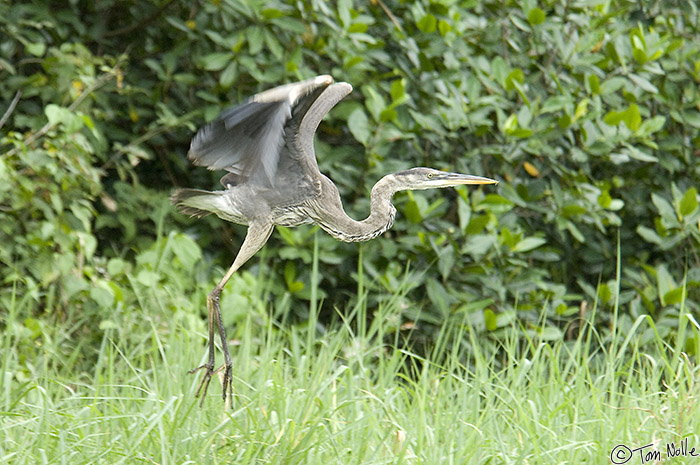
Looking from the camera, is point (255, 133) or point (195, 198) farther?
point (195, 198)

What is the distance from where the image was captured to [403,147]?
5.54 m

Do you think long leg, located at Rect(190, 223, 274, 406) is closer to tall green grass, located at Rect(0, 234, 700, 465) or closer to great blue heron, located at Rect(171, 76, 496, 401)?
great blue heron, located at Rect(171, 76, 496, 401)

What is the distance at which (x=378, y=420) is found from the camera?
11.6ft

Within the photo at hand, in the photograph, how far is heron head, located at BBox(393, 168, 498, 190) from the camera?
379 cm

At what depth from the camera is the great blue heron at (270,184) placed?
131 inches

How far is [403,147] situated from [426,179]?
1709mm

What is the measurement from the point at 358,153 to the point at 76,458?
10.0 feet

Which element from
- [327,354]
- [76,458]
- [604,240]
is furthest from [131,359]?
[604,240]

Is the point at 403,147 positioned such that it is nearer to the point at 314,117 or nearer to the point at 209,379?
the point at 314,117

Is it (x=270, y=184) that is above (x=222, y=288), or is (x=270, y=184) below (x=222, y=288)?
above
